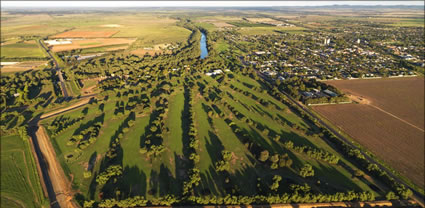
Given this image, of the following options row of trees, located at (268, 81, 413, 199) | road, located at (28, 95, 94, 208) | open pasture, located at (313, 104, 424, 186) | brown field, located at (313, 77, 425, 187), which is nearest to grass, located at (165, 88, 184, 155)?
road, located at (28, 95, 94, 208)

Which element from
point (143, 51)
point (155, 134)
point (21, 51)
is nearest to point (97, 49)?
point (143, 51)

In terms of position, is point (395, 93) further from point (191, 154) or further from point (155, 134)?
point (155, 134)

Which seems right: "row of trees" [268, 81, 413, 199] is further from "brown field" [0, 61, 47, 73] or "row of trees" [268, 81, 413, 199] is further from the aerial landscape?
"brown field" [0, 61, 47, 73]

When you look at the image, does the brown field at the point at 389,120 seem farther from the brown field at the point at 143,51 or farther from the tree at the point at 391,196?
the brown field at the point at 143,51

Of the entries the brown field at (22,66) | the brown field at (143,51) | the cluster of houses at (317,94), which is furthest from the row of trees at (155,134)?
the brown field at (22,66)

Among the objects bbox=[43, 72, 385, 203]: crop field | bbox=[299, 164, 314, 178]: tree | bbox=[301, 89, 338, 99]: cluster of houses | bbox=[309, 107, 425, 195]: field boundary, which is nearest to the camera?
bbox=[309, 107, 425, 195]: field boundary

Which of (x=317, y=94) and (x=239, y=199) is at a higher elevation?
(x=317, y=94)

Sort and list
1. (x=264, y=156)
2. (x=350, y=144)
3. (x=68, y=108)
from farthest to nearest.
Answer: (x=68, y=108) < (x=350, y=144) < (x=264, y=156)
